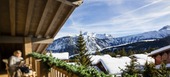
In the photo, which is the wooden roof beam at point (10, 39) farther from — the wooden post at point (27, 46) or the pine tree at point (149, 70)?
the pine tree at point (149, 70)

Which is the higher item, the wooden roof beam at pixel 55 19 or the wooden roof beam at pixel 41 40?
the wooden roof beam at pixel 55 19

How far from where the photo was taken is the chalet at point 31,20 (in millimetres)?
9827

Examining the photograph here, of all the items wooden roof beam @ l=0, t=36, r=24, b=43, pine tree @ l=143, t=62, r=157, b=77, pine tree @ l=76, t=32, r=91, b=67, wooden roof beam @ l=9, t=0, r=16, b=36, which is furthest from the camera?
pine tree @ l=76, t=32, r=91, b=67

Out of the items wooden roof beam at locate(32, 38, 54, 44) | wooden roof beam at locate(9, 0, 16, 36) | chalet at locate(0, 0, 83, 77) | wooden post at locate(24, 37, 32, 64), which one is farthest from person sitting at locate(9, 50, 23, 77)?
wooden roof beam at locate(32, 38, 54, 44)

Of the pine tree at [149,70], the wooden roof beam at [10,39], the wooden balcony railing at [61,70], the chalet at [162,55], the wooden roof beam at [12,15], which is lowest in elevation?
the pine tree at [149,70]

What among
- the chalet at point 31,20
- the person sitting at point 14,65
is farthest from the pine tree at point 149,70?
the person sitting at point 14,65

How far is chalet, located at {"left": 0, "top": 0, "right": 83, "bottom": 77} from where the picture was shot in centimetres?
983

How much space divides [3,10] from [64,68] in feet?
15.8

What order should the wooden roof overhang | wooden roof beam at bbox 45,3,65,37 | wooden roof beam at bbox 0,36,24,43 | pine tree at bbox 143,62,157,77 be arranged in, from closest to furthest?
the wooden roof overhang → wooden roof beam at bbox 45,3,65,37 → wooden roof beam at bbox 0,36,24,43 → pine tree at bbox 143,62,157,77

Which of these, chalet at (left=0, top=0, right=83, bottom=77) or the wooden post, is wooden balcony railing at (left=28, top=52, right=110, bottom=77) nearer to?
chalet at (left=0, top=0, right=83, bottom=77)

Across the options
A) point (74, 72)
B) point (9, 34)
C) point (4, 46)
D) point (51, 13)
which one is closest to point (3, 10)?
point (51, 13)

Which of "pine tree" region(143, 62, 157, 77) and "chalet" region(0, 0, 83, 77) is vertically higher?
"chalet" region(0, 0, 83, 77)

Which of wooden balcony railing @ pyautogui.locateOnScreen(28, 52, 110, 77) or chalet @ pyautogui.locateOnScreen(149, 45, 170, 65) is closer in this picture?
wooden balcony railing @ pyautogui.locateOnScreen(28, 52, 110, 77)

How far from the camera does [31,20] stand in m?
12.2
